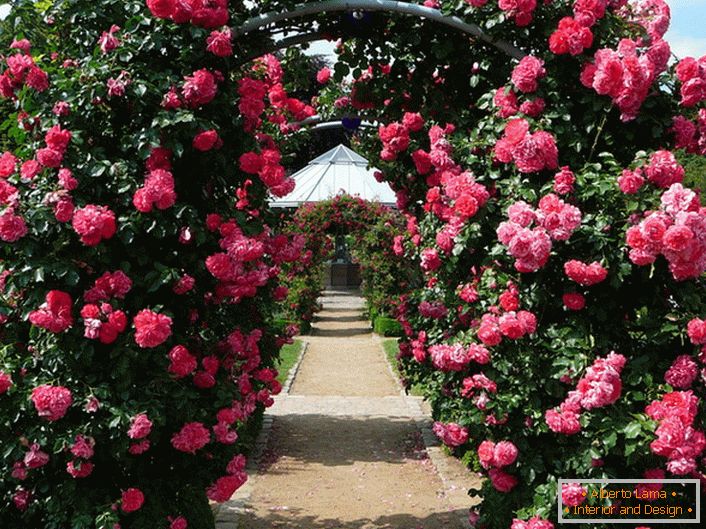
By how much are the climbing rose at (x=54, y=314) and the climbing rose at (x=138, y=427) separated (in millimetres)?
468

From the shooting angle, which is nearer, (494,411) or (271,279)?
(494,411)

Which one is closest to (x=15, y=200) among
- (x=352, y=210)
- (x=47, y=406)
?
(x=47, y=406)

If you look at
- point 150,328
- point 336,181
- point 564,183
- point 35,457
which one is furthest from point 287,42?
point 336,181

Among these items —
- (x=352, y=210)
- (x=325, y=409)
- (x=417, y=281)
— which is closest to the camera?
(x=417, y=281)

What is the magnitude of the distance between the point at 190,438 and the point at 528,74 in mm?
2216

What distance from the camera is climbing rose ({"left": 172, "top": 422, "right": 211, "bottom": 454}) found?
10.3 ft

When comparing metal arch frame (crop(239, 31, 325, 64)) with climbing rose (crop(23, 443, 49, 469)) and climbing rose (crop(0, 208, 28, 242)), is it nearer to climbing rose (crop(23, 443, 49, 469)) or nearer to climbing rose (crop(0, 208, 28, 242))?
climbing rose (crop(0, 208, 28, 242))

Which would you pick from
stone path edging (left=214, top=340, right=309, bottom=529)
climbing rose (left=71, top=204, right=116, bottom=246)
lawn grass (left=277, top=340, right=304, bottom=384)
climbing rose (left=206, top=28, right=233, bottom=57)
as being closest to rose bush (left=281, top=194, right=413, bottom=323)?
lawn grass (left=277, top=340, right=304, bottom=384)

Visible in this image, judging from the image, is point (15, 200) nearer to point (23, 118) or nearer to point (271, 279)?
point (23, 118)

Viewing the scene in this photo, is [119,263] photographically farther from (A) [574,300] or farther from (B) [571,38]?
(B) [571,38]

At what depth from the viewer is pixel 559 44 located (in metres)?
3.33

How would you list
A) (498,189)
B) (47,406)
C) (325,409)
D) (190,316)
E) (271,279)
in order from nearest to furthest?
(47,406)
(190,316)
(498,189)
(271,279)
(325,409)

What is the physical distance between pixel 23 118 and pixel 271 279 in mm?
1876

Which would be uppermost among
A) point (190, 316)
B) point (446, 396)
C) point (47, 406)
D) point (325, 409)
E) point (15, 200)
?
point (15, 200)
